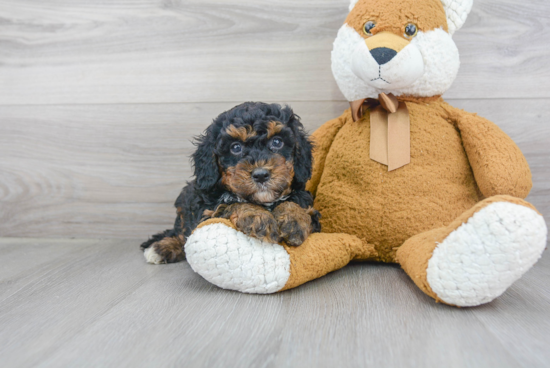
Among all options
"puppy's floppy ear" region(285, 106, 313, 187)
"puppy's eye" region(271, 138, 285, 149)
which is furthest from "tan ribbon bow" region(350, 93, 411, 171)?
"puppy's eye" region(271, 138, 285, 149)

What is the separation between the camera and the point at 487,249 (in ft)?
3.41

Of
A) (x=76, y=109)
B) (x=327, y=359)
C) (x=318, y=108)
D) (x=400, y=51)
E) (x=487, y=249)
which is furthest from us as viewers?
(x=76, y=109)

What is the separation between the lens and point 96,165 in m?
2.06

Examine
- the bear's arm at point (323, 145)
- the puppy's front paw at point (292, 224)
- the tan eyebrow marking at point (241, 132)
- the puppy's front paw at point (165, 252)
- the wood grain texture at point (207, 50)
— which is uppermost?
the wood grain texture at point (207, 50)

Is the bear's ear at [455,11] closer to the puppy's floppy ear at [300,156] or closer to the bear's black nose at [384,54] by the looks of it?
the bear's black nose at [384,54]

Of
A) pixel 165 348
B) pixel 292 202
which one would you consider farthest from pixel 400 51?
pixel 165 348

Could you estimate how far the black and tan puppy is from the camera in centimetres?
125

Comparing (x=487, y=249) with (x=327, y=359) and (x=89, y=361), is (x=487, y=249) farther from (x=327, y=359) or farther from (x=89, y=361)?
(x=89, y=361)

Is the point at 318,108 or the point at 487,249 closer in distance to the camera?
the point at 487,249

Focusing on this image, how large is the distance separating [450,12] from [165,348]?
4.62 feet

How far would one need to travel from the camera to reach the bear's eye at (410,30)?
140 cm

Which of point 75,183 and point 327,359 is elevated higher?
point 327,359

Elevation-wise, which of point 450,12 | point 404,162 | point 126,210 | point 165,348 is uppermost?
point 450,12

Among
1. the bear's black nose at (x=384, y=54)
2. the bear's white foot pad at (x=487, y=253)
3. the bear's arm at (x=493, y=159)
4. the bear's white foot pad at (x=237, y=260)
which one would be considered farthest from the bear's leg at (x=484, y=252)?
the bear's black nose at (x=384, y=54)
